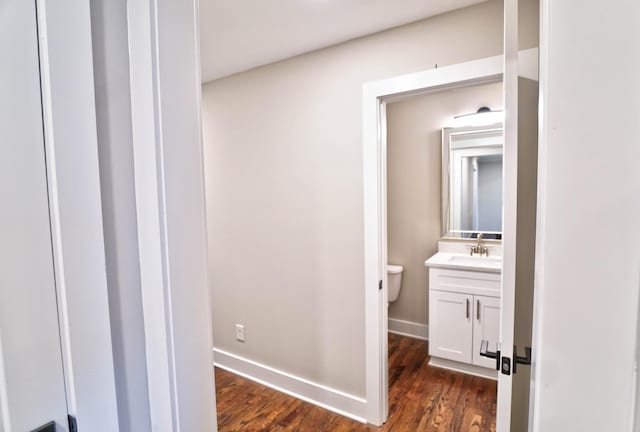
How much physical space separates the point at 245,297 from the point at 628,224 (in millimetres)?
2537

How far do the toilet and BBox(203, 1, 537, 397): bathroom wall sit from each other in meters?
1.26

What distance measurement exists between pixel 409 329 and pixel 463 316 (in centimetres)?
95

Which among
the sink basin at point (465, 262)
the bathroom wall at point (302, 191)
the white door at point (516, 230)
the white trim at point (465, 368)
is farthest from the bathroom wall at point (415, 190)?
the white door at point (516, 230)

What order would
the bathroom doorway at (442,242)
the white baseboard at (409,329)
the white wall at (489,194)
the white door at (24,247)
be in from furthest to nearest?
the white baseboard at (409,329) → the white wall at (489,194) → the bathroom doorway at (442,242) → the white door at (24,247)

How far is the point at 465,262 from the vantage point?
2703 mm

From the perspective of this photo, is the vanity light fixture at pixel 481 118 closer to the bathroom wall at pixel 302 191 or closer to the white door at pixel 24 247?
the bathroom wall at pixel 302 191

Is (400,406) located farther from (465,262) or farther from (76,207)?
(76,207)

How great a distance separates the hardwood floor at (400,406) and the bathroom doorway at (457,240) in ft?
0.37

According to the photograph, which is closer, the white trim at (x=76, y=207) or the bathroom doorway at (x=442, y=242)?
the white trim at (x=76, y=207)

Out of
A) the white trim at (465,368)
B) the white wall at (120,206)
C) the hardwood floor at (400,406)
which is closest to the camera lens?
the white wall at (120,206)

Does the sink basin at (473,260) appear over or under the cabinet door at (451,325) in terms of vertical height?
over

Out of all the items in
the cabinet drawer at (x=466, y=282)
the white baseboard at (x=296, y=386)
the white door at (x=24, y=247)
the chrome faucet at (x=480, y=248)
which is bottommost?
the white baseboard at (x=296, y=386)

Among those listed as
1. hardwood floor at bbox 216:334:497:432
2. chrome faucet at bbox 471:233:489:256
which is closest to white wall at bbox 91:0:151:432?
hardwood floor at bbox 216:334:497:432

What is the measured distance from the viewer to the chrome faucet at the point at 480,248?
2859 millimetres
